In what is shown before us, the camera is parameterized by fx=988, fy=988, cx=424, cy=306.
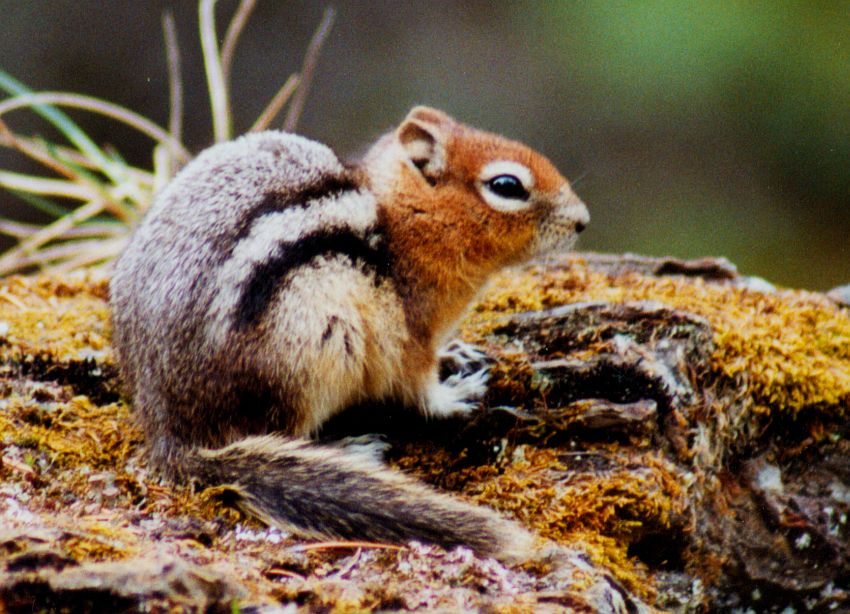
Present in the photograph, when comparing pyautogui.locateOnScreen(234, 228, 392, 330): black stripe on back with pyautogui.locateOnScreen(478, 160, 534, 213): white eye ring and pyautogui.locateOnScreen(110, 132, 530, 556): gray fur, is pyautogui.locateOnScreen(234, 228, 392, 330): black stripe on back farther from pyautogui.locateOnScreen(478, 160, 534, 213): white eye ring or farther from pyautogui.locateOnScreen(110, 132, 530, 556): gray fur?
pyautogui.locateOnScreen(478, 160, 534, 213): white eye ring

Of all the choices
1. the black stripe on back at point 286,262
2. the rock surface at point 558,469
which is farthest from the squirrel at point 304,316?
the rock surface at point 558,469

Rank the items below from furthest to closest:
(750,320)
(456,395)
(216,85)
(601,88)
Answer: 1. (601,88)
2. (216,85)
3. (750,320)
4. (456,395)

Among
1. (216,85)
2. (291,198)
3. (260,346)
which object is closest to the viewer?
(260,346)

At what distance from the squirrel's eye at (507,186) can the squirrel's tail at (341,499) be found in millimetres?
1122

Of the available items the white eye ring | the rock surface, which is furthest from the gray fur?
the white eye ring

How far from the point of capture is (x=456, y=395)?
3.34 metres

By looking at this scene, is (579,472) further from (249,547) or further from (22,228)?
(22,228)

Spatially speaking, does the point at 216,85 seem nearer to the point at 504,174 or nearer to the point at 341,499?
the point at 504,174

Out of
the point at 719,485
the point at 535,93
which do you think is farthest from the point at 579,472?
the point at 535,93

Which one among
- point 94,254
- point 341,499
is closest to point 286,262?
point 341,499

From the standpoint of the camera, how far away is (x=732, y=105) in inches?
290

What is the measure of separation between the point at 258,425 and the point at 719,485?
1.58 m

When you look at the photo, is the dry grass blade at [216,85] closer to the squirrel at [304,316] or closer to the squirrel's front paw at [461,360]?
the squirrel at [304,316]

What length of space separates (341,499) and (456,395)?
0.77 m
